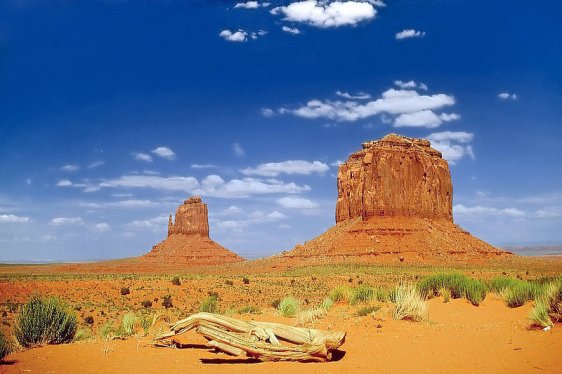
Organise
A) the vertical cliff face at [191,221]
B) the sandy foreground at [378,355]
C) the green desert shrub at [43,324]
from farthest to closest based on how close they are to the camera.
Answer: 1. the vertical cliff face at [191,221]
2. the green desert shrub at [43,324]
3. the sandy foreground at [378,355]

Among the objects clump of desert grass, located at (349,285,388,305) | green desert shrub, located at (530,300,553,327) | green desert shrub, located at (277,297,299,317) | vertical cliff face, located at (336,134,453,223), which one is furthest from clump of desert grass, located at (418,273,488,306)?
vertical cliff face, located at (336,134,453,223)

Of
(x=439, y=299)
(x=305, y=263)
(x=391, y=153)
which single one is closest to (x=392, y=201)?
(x=391, y=153)

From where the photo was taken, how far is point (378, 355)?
8688mm

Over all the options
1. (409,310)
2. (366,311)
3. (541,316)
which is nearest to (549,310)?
(541,316)

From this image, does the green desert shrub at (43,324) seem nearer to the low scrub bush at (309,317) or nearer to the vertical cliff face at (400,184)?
the low scrub bush at (309,317)

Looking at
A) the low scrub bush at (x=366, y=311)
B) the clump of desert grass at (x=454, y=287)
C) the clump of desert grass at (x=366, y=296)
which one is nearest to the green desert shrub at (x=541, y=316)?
the low scrub bush at (x=366, y=311)

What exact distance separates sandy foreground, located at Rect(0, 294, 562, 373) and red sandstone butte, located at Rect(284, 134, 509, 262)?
58.8 meters

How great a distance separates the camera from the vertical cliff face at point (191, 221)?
410ft

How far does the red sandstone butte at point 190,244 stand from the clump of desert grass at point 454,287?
8571 centimetres

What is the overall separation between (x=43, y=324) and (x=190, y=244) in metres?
109

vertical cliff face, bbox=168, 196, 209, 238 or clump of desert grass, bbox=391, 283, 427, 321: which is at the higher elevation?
vertical cliff face, bbox=168, 196, 209, 238

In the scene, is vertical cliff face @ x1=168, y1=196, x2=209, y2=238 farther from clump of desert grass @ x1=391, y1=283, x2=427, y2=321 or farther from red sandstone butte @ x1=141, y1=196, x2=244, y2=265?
clump of desert grass @ x1=391, y1=283, x2=427, y2=321

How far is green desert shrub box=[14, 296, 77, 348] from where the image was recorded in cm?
1037

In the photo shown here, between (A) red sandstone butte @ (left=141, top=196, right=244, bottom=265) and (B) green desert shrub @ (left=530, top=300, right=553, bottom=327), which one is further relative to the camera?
(A) red sandstone butte @ (left=141, top=196, right=244, bottom=265)
